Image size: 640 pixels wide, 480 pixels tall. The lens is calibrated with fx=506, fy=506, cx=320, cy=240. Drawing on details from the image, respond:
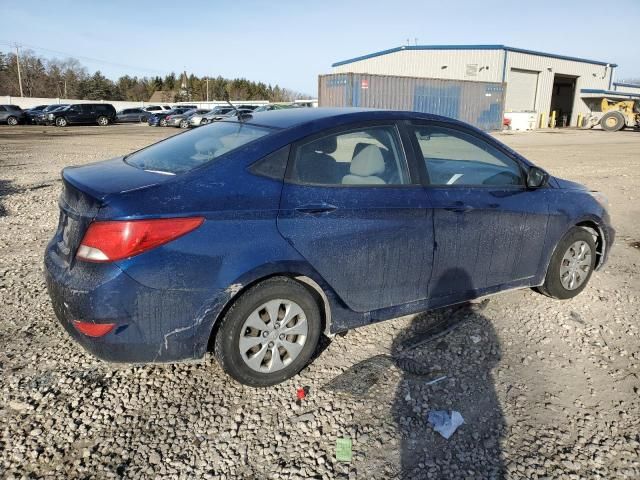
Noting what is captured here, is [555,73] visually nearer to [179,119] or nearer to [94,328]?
[179,119]

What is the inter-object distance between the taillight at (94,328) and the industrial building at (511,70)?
36.3 m

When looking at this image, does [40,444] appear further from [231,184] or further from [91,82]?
[91,82]

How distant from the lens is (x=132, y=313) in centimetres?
263

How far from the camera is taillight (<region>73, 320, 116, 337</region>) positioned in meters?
2.64

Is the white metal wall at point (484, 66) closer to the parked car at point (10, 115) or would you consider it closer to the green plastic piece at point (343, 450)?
the parked car at point (10, 115)

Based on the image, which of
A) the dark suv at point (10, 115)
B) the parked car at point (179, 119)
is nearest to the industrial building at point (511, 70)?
the parked car at point (179, 119)

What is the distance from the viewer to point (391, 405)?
116 inches

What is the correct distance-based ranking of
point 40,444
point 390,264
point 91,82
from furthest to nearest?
point 91,82 → point 390,264 → point 40,444

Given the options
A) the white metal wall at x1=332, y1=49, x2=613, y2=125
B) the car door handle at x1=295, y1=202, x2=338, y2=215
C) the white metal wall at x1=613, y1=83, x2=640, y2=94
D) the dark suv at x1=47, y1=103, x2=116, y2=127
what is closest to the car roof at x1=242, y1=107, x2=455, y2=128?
the car door handle at x1=295, y1=202, x2=338, y2=215

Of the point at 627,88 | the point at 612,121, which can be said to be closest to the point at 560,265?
the point at 612,121

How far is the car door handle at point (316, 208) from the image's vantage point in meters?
2.94

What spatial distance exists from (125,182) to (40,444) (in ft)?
4.66

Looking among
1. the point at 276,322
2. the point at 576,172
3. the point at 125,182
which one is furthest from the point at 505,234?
the point at 576,172

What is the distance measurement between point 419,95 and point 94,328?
3025 centimetres
